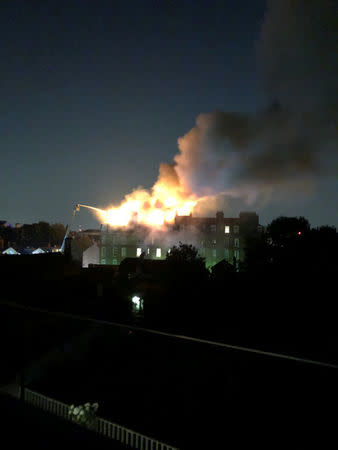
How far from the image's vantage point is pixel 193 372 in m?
12.5

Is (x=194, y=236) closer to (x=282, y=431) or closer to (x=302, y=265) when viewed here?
(x=302, y=265)

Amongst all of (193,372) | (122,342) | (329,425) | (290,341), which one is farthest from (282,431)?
(122,342)

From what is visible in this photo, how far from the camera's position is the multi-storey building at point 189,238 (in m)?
44.0

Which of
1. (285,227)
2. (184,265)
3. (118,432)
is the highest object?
(285,227)

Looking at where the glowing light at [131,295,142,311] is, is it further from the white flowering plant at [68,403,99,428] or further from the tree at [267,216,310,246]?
the tree at [267,216,310,246]

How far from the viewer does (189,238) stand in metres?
46.2

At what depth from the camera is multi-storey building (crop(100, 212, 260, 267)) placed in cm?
4403

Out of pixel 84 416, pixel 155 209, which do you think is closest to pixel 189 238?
pixel 155 209

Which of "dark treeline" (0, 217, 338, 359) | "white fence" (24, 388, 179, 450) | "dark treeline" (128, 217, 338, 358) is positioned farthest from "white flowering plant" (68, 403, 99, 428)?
"dark treeline" (128, 217, 338, 358)

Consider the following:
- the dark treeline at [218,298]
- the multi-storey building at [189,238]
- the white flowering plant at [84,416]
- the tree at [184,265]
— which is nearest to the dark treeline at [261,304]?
the dark treeline at [218,298]

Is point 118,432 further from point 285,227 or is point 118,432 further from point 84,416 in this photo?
point 285,227

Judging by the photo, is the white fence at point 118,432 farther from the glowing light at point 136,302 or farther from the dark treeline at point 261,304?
the glowing light at point 136,302

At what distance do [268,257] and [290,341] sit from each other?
40.1 feet

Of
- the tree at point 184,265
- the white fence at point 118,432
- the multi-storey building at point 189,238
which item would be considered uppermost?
the multi-storey building at point 189,238
